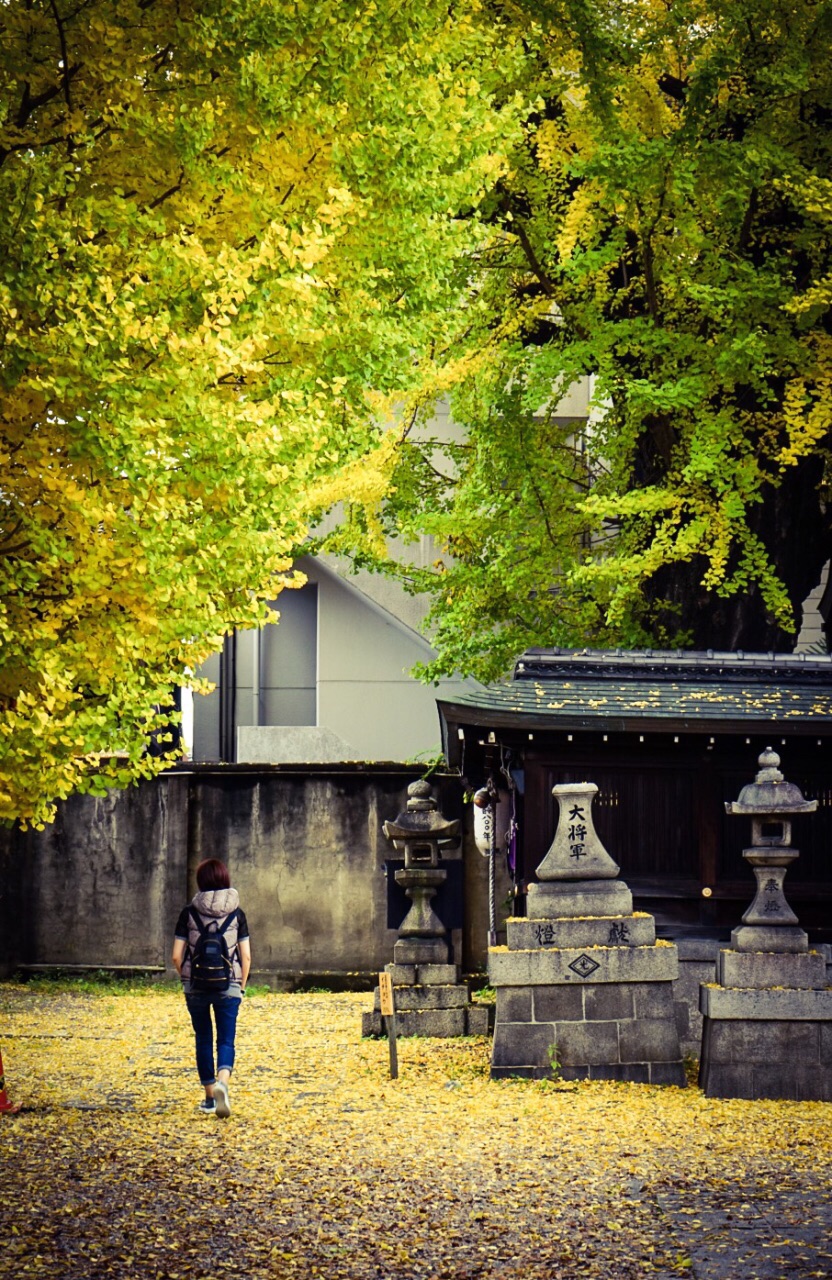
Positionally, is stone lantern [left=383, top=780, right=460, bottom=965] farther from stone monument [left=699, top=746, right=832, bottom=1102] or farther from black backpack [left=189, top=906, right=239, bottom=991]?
black backpack [left=189, top=906, right=239, bottom=991]

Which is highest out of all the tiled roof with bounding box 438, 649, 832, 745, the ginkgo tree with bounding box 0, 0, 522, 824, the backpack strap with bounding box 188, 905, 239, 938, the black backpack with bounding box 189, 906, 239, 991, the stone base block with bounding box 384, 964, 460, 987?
the ginkgo tree with bounding box 0, 0, 522, 824

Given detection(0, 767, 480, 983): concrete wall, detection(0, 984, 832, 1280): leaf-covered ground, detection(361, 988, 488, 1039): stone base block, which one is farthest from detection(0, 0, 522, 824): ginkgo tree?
detection(0, 767, 480, 983): concrete wall

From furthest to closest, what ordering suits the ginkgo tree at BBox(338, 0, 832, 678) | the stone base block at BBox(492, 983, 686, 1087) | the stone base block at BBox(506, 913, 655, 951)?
the ginkgo tree at BBox(338, 0, 832, 678)
the stone base block at BBox(506, 913, 655, 951)
the stone base block at BBox(492, 983, 686, 1087)

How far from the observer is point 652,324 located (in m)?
14.9

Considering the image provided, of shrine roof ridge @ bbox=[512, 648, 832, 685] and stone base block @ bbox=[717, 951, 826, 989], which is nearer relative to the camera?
stone base block @ bbox=[717, 951, 826, 989]

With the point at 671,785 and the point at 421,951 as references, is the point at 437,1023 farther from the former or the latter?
the point at 671,785

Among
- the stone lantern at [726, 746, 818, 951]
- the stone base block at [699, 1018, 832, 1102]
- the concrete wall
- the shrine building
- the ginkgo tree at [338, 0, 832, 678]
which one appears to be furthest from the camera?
the concrete wall

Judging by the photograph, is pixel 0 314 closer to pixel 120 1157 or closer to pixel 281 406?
pixel 281 406

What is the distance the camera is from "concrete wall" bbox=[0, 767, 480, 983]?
18.5m

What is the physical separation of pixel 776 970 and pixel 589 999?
1.57 meters

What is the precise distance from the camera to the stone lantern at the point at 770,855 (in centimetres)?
1159

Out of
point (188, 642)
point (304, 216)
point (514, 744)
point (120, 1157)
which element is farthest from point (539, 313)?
point (120, 1157)

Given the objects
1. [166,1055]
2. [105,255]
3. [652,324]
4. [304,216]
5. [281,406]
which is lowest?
[166,1055]

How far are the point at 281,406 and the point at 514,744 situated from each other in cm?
557
